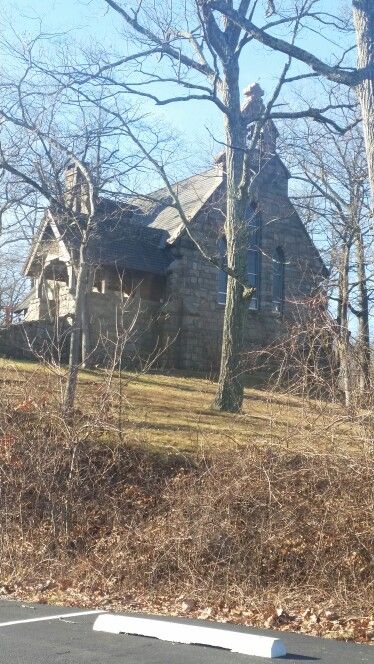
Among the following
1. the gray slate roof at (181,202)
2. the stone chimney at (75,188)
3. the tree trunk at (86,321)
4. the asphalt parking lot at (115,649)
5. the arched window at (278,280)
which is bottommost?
the asphalt parking lot at (115,649)

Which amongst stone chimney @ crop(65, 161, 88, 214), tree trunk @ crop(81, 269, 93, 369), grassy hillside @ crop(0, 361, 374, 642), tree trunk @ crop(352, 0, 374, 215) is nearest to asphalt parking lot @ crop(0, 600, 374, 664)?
grassy hillside @ crop(0, 361, 374, 642)

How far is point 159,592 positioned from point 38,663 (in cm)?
480

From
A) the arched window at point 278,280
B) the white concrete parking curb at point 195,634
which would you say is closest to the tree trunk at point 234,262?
the white concrete parking curb at point 195,634

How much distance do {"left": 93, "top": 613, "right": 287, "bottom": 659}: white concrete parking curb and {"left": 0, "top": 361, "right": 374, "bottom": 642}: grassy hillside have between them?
4.65 ft

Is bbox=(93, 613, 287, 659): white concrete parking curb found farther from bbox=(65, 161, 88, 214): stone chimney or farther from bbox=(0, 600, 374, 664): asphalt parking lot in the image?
bbox=(65, 161, 88, 214): stone chimney

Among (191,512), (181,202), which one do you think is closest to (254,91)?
(181,202)

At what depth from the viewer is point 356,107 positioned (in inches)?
720

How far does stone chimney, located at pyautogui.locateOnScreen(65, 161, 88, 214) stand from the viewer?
2317 centimetres

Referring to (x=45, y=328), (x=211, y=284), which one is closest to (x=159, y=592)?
(x=45, y=328)

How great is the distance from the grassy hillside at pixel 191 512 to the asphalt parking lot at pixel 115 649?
33.2 inches

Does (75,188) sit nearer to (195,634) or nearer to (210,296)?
(210,296)

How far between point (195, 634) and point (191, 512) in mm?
4623

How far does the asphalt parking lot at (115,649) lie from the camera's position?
26.3 ft

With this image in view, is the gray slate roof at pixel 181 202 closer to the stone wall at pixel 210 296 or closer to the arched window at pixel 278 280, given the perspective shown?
the stone wall at pixel 210 296
